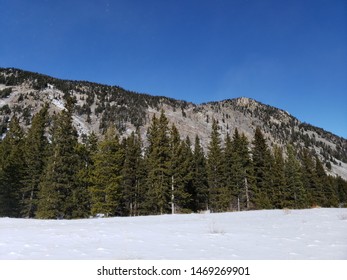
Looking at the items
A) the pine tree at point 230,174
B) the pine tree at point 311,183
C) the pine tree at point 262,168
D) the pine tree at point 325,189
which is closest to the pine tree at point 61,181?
the pine tree at point 230,174

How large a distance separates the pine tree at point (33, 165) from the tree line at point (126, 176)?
4.9 inches

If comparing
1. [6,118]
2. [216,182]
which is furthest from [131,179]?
[6,118]

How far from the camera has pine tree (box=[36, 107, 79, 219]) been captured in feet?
101

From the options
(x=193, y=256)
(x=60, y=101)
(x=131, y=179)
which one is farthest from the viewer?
(x=60, y=101)

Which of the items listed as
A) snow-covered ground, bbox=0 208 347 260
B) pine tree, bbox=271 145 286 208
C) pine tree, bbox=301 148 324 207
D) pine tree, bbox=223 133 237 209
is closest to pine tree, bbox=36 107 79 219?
pine tree, bbox=223 133 237 209

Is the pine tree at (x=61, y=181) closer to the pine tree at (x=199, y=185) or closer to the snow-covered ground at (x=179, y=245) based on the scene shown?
the pine tree at (x=199, y=185)

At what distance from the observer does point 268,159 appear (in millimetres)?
48344

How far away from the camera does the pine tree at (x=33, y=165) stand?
121 ft

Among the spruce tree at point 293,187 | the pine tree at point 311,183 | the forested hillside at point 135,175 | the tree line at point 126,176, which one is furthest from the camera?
the pine tree at point 311,183

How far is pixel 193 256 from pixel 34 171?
36.8 metres

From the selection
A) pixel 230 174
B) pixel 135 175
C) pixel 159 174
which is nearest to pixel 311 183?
pixel 230 174

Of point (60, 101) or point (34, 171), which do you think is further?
point (60, 101)

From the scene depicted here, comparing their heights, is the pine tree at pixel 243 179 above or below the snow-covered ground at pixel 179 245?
above
